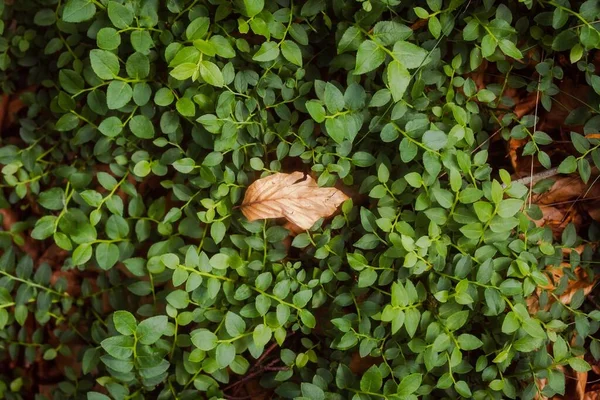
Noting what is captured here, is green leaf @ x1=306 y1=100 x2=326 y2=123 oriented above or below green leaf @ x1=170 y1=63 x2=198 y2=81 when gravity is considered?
below

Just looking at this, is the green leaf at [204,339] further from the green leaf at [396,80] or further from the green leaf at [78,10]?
the green leaf at [78,10]

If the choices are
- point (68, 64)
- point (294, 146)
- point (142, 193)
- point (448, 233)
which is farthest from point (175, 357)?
point (68, 64)

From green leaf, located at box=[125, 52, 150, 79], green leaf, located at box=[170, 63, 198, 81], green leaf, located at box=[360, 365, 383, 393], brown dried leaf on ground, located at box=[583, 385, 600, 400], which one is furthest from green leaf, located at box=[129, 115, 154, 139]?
brown dried leaf on ground, located at box=[583, 385, 600, 400]

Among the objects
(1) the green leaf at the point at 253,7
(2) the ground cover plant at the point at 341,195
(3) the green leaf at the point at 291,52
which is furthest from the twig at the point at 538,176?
(1) the green leaf at the point at 253,7

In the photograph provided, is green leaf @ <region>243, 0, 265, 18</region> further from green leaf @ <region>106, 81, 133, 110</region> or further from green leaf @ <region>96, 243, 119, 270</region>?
green leaf @ <region>96, 243, 119, 270</region>

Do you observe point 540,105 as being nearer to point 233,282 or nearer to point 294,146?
point 294,146

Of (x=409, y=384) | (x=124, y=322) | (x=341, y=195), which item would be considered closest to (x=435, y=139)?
(x=341, y=195)
